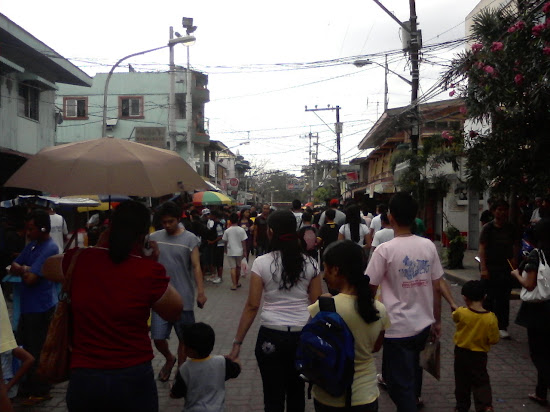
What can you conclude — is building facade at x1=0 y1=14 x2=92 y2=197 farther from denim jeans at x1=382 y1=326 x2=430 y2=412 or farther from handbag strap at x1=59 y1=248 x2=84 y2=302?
denim jeans at x1=382 y1=326 x2=430 y2=412

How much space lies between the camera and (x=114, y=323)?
3.11m

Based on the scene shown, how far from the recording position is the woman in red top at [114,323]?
121 inches

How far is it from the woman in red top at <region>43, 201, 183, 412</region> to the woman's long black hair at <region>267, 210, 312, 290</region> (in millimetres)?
1255

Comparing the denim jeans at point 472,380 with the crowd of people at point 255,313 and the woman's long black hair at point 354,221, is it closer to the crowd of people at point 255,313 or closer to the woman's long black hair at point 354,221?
the crowd of people at point 255,313

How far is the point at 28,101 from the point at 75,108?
24.1m

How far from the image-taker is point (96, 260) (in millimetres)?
3211

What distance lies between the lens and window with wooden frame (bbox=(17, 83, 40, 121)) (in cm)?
1919

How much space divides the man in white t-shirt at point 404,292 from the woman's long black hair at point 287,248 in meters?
0.52

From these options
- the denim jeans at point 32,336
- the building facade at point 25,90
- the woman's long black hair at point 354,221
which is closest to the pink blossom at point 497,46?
the woman's long black hair at point 354,221

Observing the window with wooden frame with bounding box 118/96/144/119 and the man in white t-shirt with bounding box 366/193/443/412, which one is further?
the window with wooden frame with bounding box 118/96/144/119

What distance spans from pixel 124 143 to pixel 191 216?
36.0 ft

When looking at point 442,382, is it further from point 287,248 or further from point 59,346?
point 59,346

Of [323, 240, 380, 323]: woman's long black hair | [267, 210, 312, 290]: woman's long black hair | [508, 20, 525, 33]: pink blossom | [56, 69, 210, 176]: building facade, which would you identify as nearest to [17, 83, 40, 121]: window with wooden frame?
[508, 20, 525, 33]: pink blossom

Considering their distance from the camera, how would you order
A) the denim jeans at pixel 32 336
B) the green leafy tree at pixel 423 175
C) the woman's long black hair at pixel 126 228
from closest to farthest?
the woman's long black hair at pixel 126 228
the denim jeans at pixel 32 336
the green leafy tree at pixel 423 175
